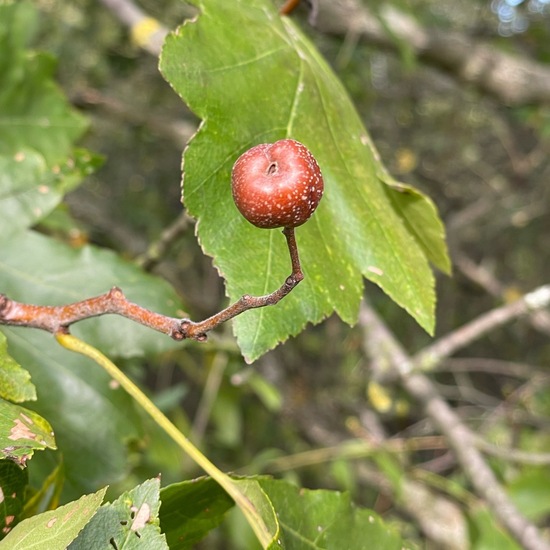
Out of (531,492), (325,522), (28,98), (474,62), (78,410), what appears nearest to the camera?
(325,522)

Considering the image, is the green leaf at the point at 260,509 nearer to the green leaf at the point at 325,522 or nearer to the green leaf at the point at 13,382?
the green leaf at the point at 325,522

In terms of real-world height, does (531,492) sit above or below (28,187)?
below

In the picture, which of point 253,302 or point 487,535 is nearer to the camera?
point 253,302

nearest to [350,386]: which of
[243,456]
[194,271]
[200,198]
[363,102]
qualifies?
[243,456]

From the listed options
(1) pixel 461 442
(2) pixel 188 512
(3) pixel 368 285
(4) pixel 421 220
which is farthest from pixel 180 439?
(3) pixel 368 285

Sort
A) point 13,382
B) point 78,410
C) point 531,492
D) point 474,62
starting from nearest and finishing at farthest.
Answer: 1. point 13,382
2. point 78,410
3. point 531,492
4. point 474,62

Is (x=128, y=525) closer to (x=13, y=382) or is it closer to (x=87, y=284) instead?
(x=13, y=382)

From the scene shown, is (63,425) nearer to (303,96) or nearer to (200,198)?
(200,198)

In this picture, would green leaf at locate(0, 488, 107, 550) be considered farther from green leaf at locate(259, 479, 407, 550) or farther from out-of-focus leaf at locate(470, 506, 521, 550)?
out-of-focus leaf at locate(470, 506, 521, 550)
